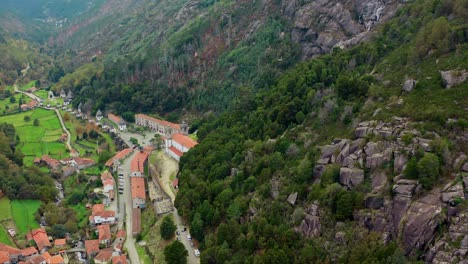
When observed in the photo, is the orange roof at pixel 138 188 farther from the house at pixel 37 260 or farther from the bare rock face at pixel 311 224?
the bare rock face at pixel 311 224

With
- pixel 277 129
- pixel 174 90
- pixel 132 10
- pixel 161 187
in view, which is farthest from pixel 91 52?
pixel 277 129

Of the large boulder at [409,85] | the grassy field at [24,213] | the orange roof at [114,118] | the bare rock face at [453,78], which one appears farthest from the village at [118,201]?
the bare rock face at [453,78]

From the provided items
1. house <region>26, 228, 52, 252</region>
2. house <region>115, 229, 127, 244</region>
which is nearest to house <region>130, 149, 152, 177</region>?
house <region>115, 229, 127, 244</region>

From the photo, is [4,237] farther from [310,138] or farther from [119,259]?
[310,138]

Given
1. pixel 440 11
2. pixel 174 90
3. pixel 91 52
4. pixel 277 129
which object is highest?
pixel 440 11

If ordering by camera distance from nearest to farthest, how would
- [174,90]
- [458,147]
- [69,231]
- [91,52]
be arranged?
[458,147]
[69,231]
[174,90]
[91,52]

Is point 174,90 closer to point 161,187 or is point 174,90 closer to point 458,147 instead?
point 161,187
